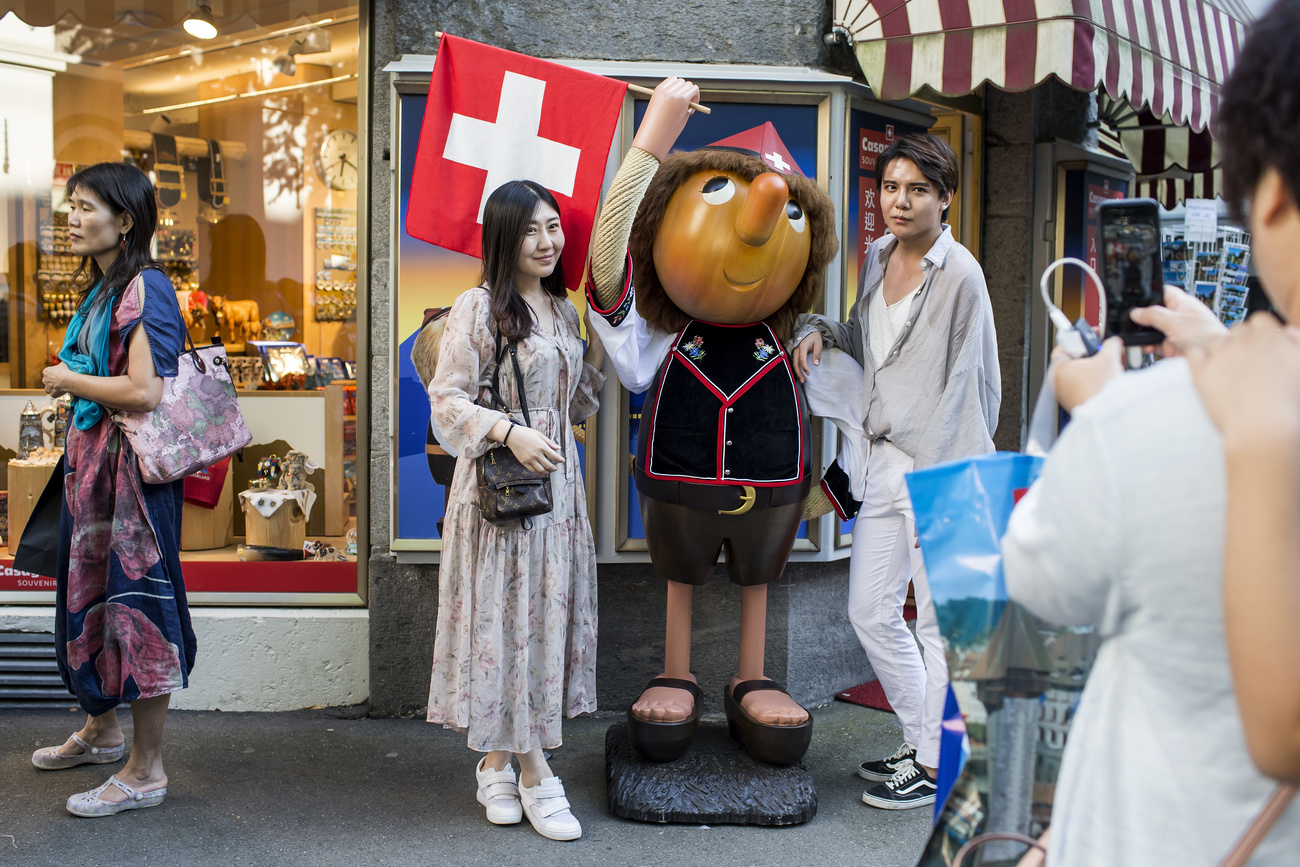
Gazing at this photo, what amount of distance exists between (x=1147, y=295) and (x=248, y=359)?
4100 millimetres

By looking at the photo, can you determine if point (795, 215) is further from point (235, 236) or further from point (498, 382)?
point (235, 236)

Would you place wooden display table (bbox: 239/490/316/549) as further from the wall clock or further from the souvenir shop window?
the wall clock

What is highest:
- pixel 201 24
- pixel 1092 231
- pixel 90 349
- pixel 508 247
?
pixel 201 24

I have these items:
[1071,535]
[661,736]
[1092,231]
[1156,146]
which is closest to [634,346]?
[661,736]

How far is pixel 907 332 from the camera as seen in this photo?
333cm

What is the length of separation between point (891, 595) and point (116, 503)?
2.42 meters

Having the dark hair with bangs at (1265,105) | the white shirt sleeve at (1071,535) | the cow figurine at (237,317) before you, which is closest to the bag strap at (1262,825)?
the white shirt sleeve at (1071,535)

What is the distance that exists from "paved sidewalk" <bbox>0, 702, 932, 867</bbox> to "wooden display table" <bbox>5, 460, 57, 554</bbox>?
868 millimetres

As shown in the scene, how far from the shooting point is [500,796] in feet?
10.7

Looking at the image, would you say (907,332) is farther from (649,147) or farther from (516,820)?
(516,820)

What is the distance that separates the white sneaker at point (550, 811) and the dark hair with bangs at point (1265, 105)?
8.73 feet

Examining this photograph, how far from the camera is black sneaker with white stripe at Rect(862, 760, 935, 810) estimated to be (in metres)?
3.40

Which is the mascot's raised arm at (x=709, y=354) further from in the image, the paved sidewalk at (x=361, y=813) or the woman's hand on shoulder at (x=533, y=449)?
the woman's hand on shoulder at (x=533, y=449)

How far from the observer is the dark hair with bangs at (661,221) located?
132 inches
